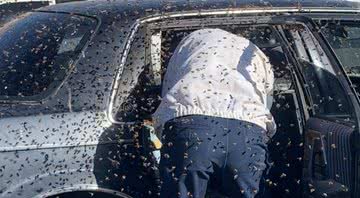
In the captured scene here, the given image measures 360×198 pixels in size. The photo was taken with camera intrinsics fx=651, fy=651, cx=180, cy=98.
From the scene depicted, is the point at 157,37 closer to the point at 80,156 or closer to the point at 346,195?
the point at 80,156

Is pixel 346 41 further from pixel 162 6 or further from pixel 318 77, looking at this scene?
pixel 162 6

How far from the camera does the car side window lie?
11.9 ft

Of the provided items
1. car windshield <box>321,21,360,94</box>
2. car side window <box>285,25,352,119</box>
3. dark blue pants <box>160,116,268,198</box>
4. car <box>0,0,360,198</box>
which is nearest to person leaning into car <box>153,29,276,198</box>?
dark blue pants <box>160,116,268,198</box>

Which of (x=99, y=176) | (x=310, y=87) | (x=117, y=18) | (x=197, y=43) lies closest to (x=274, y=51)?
(x=310, y=87)

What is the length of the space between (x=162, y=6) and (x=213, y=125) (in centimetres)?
106

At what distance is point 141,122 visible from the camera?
3.50 m

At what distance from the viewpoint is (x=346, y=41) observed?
419 cm

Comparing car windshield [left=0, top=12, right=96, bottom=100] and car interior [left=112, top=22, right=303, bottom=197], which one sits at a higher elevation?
car windshield [left=0, top=12, right=96, bottom=100]

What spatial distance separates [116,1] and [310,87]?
53.2 inches

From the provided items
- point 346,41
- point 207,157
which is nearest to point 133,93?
point 207,157

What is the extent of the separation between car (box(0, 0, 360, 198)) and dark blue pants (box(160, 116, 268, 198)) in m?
0.21

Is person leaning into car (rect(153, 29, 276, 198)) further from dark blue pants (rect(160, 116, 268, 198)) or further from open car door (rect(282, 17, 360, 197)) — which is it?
open car door (rect(282, 17, 360, 197))

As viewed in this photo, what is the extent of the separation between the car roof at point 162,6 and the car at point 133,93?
11 mm

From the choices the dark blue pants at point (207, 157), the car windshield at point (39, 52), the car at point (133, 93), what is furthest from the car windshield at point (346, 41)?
the car windshield at point (39, 52)
